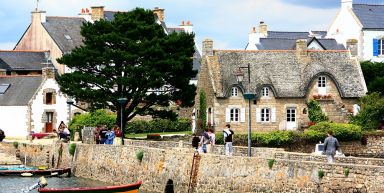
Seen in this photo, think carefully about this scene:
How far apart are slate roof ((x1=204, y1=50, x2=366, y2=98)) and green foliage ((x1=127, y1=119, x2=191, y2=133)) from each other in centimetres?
635

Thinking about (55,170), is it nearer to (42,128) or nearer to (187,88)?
(187,88)

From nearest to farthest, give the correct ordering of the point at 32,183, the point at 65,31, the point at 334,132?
the point at 32,183, the point at 334,132, the point at 65,31

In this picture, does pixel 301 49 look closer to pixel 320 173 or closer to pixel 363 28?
pixel 363 28

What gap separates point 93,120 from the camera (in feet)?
236

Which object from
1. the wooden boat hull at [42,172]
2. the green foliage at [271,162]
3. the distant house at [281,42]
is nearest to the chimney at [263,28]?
the distant house at [281,42]

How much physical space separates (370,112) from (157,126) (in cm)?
1469

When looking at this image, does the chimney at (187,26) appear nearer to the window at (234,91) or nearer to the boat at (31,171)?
the window at (234,91)

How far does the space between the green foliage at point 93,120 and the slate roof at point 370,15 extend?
2324 cm

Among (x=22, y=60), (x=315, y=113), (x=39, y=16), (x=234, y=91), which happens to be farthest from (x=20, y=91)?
(x=315, y=113)

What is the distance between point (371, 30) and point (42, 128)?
2552 cm

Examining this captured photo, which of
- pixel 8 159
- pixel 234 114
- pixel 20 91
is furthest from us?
pixel 20 91

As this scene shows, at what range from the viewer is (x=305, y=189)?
114 feet

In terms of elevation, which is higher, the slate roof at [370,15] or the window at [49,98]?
the slate roof at [370,15]

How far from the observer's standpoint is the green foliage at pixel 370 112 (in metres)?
72.8
